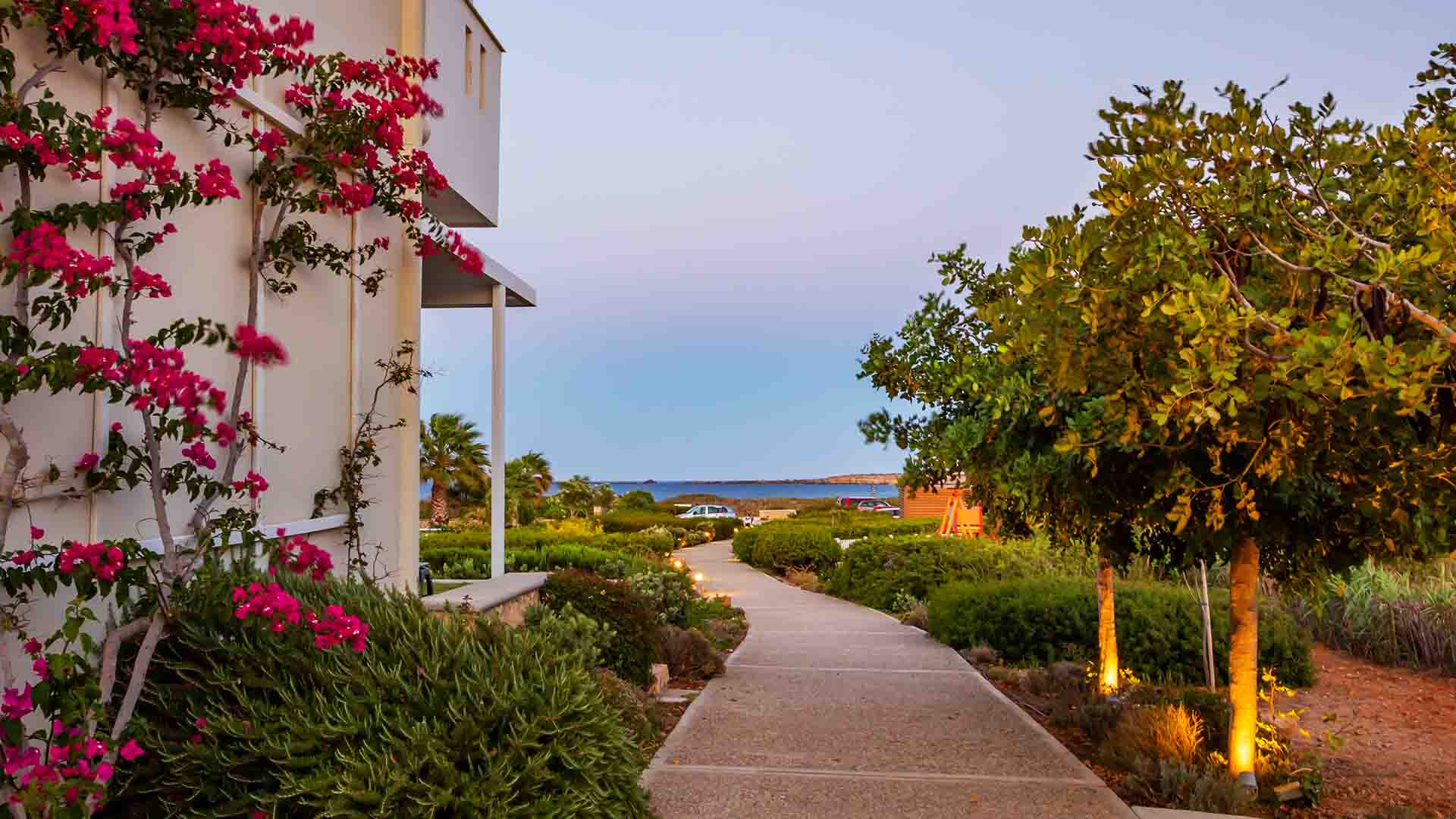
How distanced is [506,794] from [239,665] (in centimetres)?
109

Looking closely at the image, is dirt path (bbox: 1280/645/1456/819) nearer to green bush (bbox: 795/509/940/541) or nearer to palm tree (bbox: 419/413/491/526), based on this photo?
green bush (bbox: 795/509/940/541)

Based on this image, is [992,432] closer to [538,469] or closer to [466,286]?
[466,286]

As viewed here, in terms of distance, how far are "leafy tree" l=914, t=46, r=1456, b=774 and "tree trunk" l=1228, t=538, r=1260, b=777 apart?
1037 millimetres

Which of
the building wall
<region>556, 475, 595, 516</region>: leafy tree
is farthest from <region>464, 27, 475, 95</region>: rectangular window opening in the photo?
<region>556, 475, 595, 516</region>: leafy tree

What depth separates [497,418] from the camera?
8.70 meters

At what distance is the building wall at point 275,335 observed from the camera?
3.60 metres

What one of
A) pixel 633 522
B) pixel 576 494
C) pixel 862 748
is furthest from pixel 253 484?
pixel 576 494

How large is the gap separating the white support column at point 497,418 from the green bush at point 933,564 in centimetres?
765

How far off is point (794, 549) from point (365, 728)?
755 inches

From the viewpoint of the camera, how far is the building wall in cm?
360

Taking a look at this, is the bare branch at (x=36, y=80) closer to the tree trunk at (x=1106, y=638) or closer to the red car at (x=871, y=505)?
the tree trunk at (x=1106, y=638)

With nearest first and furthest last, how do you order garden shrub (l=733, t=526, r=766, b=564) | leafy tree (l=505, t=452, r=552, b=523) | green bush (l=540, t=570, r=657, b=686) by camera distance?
green bush (l=540, t=570, r=657, b=686), garden shrub (l=733, t=526, r=766, b=564), leafy tree (l=505, t=452, r=552, b=523)

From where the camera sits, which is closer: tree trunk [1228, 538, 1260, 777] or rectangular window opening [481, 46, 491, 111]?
tree trunk [1228, 538, 1260, 777]

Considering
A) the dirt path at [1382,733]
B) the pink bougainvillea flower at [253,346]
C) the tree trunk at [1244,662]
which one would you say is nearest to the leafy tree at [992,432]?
the tree trunk at [1244,662]
